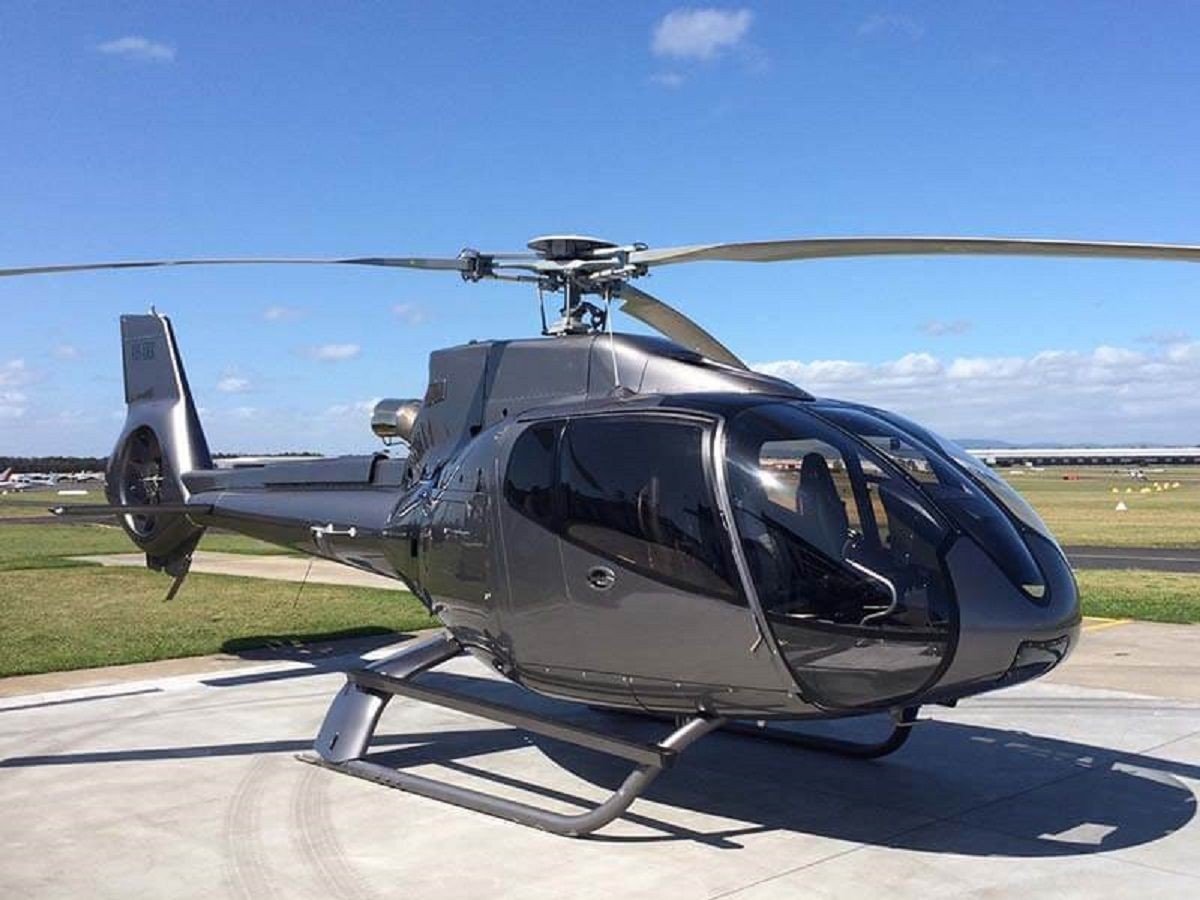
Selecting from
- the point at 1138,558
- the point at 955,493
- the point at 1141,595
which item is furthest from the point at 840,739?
the point at 1138,558

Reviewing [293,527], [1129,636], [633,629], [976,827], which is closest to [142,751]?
[293,527]

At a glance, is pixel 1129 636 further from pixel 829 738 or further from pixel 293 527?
pixel 293 527

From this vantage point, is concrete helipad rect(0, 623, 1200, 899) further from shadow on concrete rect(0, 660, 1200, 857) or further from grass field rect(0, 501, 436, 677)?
grass field rect(0, 501, 436, 677)

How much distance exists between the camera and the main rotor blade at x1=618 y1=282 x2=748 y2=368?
816 cm

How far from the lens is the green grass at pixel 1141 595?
1536 cm

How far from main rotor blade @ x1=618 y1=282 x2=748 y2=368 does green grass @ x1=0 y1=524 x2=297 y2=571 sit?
1459cm

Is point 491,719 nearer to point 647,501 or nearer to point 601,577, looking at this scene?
point 601,577

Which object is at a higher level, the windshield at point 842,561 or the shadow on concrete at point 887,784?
the windshield at point 842,561

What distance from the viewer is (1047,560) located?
596 cm

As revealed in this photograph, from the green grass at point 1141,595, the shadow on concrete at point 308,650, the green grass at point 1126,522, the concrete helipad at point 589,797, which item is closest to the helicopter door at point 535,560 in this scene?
the concrete helipad at point 589,797

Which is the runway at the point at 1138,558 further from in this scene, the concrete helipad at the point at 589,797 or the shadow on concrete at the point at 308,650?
the shadow on concrete at the point at 308,650

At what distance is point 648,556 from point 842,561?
109 centimetres

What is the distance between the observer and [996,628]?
5516 mm

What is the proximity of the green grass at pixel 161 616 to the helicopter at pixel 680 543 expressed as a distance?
5335mm
